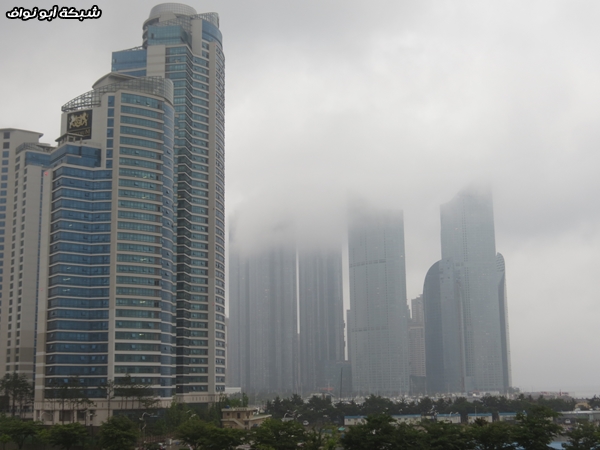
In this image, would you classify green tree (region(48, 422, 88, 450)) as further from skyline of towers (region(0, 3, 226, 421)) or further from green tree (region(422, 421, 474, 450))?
green tree (region(422, 421, 474, 450))

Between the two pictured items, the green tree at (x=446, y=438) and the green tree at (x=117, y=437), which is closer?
the green tree at (x=446, y=438)

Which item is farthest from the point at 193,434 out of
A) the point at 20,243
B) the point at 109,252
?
the point at 20,243

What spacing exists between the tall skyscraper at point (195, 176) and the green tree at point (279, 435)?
54.1 m

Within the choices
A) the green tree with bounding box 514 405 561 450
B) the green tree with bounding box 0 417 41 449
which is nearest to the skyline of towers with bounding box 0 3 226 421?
the green tree with bounding box 0 417 41 449

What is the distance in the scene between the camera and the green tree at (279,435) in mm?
65938

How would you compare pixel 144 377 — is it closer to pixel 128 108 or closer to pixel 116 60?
pixel 128 108

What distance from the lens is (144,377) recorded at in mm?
104625

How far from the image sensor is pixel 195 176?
427 feet

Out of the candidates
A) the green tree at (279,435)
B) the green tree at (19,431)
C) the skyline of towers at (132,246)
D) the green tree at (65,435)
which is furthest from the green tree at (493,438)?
the skyline of towers at (132,246)

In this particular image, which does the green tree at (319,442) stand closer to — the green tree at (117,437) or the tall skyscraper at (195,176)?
the green tree at (117,437)

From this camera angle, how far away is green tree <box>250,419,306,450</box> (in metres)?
65.9

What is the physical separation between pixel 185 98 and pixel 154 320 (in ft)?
140

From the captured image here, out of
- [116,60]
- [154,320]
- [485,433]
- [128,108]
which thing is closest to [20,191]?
[116,60]

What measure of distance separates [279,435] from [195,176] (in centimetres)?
7075
